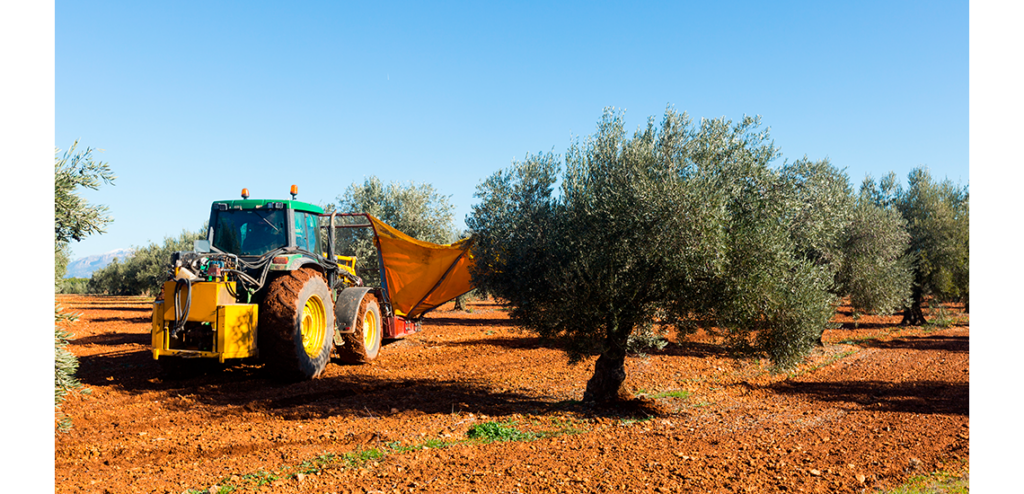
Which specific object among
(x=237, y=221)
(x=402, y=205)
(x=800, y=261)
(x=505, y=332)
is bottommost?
(x=505, y=332)

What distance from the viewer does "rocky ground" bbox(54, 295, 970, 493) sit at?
571cm

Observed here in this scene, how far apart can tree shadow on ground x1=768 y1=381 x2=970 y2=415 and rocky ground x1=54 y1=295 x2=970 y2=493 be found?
0.16 ft

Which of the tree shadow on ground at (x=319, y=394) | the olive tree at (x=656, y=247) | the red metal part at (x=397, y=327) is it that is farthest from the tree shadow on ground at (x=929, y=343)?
the red metal part at (x=397, y=327)

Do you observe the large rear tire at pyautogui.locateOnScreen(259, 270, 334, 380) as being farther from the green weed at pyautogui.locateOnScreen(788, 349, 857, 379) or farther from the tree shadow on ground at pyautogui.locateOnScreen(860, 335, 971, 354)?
the tree shadow on ground at pyautogui.locateOnScreen(860, 335, 971, 354)

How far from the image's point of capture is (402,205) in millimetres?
24844

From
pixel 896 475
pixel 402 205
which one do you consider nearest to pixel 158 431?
pixel 896 475

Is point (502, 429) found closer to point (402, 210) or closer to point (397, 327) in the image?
point (397, 327)

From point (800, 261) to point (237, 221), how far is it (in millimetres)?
9991

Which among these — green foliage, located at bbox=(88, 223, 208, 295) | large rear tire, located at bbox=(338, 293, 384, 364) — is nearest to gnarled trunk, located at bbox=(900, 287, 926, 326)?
large rear tire, located at bbox=(338, 293, 384, 364)

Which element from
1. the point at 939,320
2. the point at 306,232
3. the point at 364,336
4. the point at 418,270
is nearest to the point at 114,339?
the point at 364,336

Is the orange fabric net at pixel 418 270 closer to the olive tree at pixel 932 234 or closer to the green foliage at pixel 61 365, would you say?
the green foliage at pixel 61 365

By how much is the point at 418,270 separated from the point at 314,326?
3728mm

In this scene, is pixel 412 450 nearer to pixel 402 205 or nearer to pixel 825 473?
pixel 825 473

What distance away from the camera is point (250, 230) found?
430 inches
